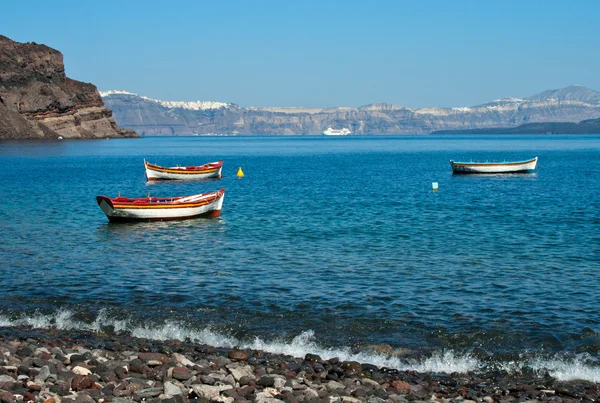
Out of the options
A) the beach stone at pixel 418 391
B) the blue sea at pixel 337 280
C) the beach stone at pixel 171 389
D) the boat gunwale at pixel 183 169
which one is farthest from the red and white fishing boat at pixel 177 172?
the beach stone at pixel 171 389

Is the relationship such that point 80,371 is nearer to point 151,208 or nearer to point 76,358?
point 76,358

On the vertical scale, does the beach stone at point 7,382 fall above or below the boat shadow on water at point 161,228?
above

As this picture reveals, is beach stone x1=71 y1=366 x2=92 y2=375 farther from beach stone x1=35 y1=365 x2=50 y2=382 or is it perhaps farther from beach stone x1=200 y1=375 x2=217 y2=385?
beach stone x1=200 y1=375 x2=217 y2=385

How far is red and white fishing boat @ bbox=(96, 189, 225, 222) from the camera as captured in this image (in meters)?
36.0

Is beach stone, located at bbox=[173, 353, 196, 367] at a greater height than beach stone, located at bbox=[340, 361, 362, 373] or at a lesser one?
greater

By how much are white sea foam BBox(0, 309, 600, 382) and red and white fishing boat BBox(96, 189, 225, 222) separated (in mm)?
16839

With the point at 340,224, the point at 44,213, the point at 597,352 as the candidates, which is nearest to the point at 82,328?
the point at 597,352

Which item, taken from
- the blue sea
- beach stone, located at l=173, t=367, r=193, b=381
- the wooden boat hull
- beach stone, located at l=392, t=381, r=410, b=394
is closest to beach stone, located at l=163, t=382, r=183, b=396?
beach stone, located at l=173, t=367, r=193, b=381

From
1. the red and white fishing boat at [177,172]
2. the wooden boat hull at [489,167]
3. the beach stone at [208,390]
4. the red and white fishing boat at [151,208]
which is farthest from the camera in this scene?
the wooden boat hull at [489,167]

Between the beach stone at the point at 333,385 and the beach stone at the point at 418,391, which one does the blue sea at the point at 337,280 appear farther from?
the beach stone at the point at 333,385

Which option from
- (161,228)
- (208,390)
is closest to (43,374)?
(208,390)

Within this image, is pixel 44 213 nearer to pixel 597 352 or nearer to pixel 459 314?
pixel 459 314

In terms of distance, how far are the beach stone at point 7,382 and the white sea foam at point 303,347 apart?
5.82 m

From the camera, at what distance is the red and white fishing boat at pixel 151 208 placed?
3603 cm
